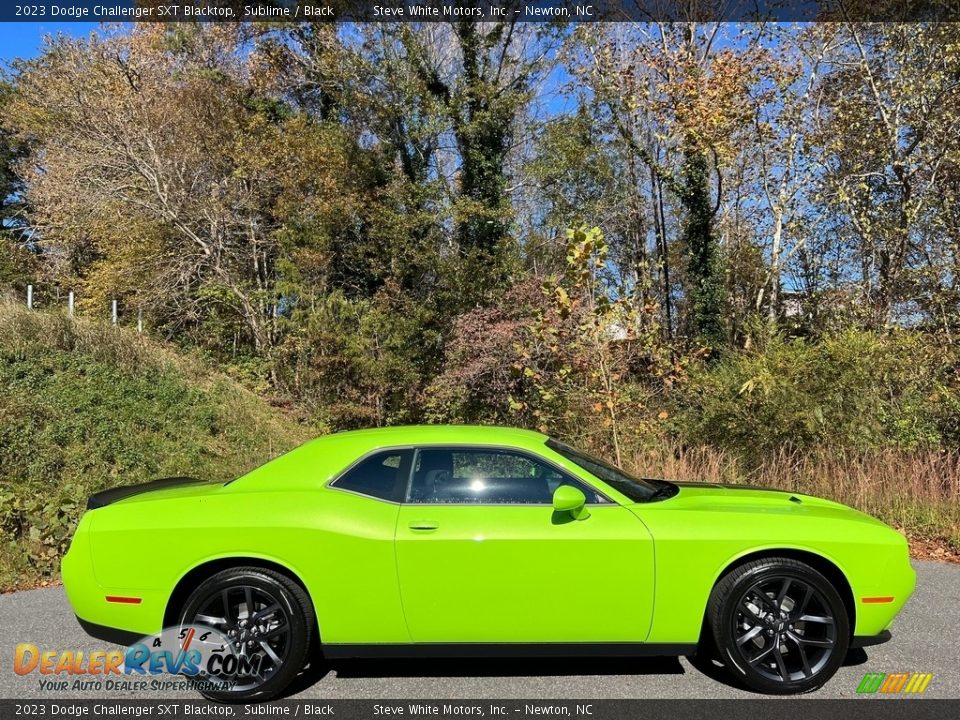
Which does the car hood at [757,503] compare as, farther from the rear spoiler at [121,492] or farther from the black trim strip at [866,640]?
the rear spoiler at [121,492]

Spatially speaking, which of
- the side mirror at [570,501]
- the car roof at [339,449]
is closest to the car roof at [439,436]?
the car roof at [339,449]

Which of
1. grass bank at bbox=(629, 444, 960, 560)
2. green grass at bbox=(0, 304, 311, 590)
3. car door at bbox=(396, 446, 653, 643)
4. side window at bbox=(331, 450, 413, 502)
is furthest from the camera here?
grass bank at bbox=(629, 444, 960, 560)

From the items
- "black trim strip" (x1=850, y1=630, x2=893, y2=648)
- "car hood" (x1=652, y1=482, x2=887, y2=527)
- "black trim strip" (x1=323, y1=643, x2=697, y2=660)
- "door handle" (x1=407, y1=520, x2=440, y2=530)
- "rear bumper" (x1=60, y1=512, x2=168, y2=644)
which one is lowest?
"black trim strip" (x1=850, y1=630, x2=893, y2=648)

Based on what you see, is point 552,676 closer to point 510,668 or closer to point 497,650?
point 510,668

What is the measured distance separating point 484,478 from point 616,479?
31.2 inches

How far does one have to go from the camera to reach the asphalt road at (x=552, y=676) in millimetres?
3223

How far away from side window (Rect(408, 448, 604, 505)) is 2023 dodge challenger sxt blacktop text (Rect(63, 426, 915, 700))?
26 millimetres

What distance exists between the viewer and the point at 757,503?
368 centimetres

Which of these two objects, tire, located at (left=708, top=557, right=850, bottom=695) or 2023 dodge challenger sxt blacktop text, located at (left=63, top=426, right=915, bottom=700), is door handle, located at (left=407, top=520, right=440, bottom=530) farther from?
tire, located at (left=708, top=557, right=850, bottom=695)

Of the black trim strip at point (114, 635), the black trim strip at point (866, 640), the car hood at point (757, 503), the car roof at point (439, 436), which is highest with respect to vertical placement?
the car roof at point (439, 436)

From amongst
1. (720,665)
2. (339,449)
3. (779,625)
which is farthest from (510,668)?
(339,449)

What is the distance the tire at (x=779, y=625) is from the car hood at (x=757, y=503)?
34cm

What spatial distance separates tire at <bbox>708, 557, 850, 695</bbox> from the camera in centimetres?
320

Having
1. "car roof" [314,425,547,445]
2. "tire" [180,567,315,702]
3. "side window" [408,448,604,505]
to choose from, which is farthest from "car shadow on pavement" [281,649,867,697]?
"car roof" [314,425,547,445]
